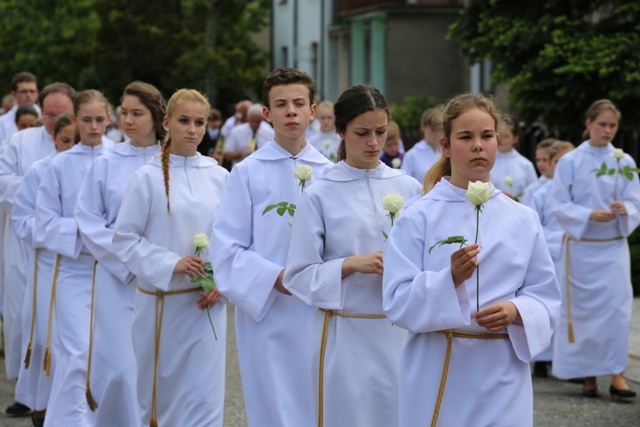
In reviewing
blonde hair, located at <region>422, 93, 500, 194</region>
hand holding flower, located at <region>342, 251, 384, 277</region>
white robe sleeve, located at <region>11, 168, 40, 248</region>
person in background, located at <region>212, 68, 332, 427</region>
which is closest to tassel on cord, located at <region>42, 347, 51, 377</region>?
white robe sleeve, located at <region>11, 168, 40, 248</region>

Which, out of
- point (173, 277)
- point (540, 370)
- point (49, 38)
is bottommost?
point (540, 370)

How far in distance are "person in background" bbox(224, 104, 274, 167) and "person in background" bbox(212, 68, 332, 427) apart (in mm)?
13187

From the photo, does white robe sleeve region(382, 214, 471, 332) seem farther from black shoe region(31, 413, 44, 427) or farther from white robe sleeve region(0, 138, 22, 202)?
white robe sleeve region(0, 138, 22, 202)

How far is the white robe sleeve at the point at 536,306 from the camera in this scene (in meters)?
5.25

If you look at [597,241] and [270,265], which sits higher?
[270,265]

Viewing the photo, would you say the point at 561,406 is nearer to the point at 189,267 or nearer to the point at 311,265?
the point at 189,267

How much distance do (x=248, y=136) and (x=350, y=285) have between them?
A: 1551cm

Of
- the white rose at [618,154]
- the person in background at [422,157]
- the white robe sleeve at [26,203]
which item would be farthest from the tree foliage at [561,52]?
the white robe sleeve at [26,203]

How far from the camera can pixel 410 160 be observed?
554 inches

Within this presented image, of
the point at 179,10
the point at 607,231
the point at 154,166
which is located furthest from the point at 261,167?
the point at 179,10

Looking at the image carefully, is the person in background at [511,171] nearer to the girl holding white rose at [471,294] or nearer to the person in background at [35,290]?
the person in background at [35,290]

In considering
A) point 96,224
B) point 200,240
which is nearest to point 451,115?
point 200,240

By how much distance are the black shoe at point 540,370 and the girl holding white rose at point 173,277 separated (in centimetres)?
474

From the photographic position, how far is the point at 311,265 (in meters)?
6.22
